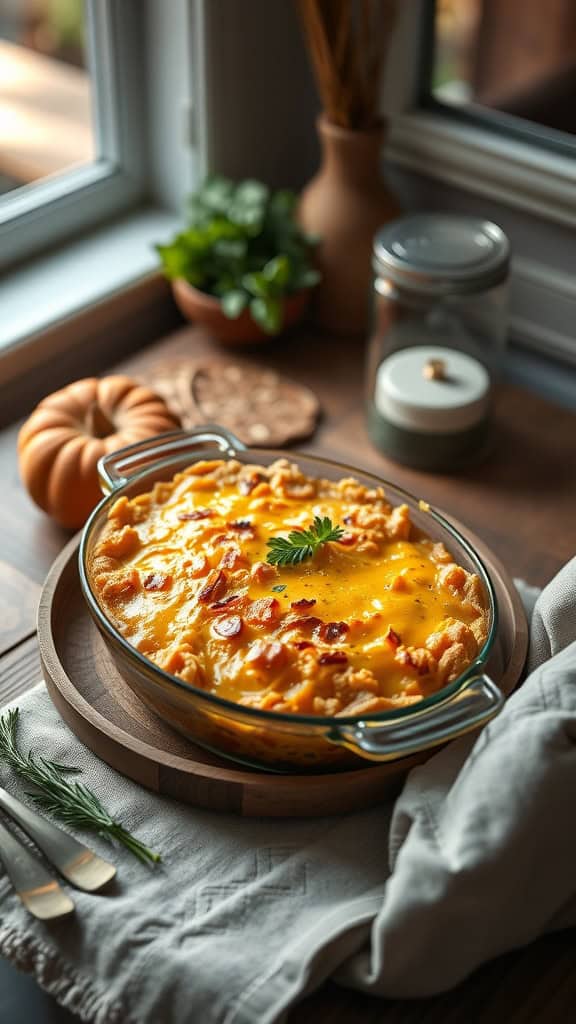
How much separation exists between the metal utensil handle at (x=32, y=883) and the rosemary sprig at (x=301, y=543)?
37cm

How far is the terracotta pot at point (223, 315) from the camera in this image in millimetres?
1791

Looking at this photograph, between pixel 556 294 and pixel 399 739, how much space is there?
1.03 meters

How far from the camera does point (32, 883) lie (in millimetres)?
1015

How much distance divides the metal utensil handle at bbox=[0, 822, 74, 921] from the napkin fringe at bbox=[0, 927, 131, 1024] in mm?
26

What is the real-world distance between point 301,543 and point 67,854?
379 mm

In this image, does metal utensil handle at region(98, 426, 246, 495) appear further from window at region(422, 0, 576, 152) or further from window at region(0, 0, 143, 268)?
window at region(422, 0, 576, 152)

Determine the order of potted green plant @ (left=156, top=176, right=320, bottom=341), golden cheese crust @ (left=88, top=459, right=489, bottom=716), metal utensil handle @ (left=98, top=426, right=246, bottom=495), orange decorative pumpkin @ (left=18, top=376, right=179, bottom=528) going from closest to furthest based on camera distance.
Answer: golden cheese crust @ (left=88, top=459, right=489, bottom=716), metal utensil handle @ (left=98, top=426, right=246, bottom=495), orange decorative pumpkin @ (left=18, top=376, right=179, bottom=528), potted green plant @ (left=156, top=176, right=320, bottom=341)

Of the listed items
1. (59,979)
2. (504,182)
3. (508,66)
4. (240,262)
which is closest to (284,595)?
(59,979)

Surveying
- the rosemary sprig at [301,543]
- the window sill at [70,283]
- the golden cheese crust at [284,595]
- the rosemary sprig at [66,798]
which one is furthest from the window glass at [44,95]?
the rosemary sprig at [66,798]

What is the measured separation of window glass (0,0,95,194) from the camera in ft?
6.34

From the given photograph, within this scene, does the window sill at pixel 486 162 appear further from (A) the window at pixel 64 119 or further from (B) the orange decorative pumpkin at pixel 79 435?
(B) the orange decorative pumpkin at pixel 79 435

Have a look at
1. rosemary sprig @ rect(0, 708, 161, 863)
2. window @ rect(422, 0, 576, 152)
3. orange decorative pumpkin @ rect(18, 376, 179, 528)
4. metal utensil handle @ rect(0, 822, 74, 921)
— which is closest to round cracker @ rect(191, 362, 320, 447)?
orange decorative pumpkin @ rect(18, 376, 179, 528)

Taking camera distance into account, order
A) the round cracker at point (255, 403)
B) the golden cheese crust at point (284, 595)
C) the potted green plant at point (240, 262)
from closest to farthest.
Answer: the golden cheese crust at point (284, 595) < the round cracker at point (255, 403) < the potted green plant at point (240, 262)

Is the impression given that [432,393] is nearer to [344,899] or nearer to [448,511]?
[448,511]
